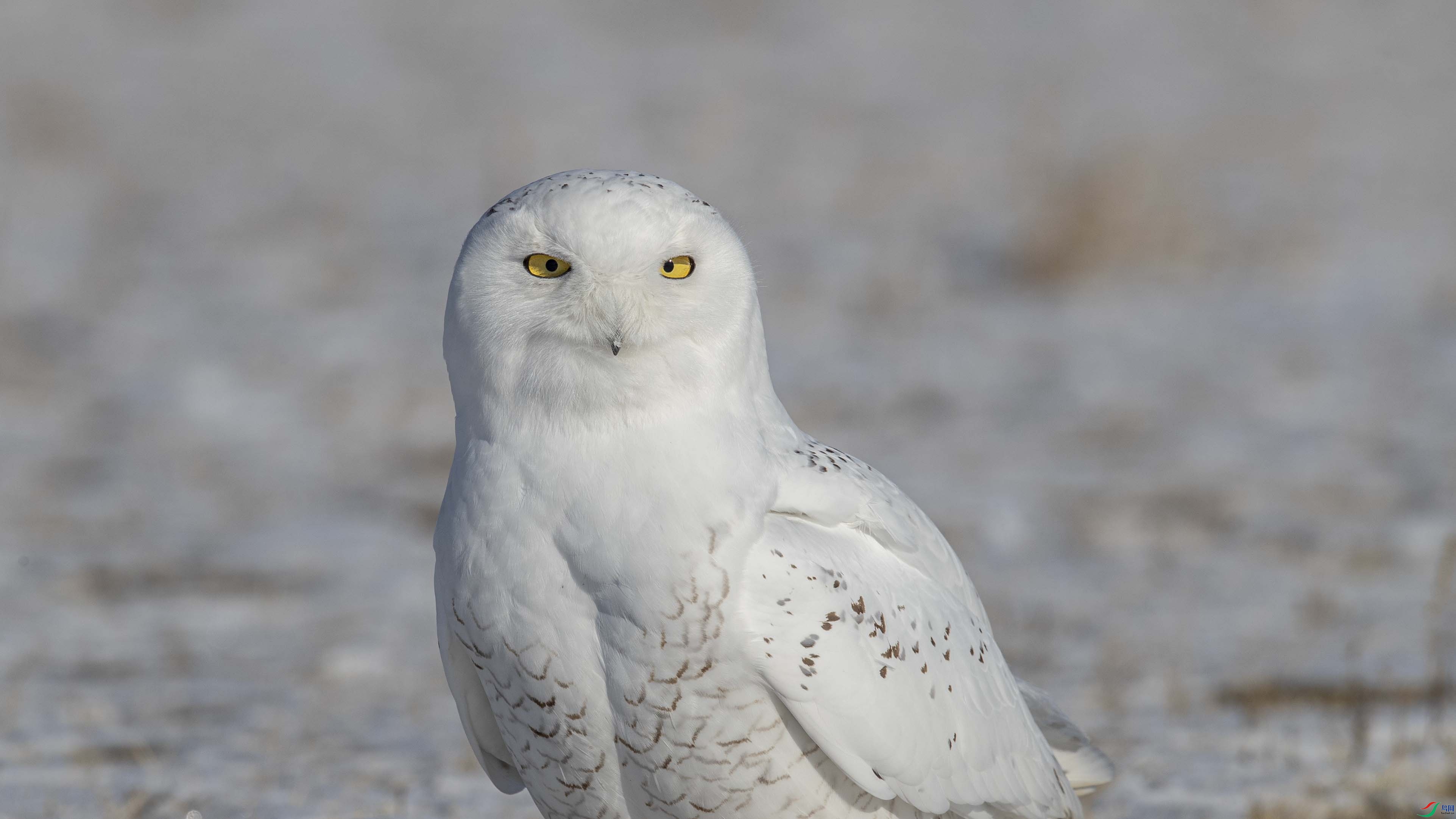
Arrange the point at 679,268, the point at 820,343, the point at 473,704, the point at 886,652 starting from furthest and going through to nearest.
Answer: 1. the point at 820,343
2. the point at 473,704
3. the point at 886,652
4. the point at 679,268

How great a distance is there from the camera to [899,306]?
10.3 metres

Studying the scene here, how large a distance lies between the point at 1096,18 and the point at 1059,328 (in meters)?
9.76

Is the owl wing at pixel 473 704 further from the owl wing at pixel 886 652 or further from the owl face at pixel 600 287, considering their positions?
the owl wing at pixel 886 652

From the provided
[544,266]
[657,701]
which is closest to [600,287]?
[544,266]

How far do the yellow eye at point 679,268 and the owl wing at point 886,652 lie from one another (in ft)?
1.55

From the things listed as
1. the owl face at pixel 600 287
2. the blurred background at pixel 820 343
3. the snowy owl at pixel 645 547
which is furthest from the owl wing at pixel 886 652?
the blurred background at pixel 820 343

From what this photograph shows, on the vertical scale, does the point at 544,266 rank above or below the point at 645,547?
above

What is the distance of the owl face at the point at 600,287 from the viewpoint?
9.07 ft

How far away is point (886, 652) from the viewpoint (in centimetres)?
301

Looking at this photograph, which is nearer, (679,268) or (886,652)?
(679,268)

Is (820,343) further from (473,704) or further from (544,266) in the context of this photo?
(544,266)

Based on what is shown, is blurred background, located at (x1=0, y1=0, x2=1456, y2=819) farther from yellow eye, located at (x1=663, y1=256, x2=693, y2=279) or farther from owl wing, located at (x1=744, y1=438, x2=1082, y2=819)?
owl wing, located at (x1=744, y1=438, x2=1082, y2=819)

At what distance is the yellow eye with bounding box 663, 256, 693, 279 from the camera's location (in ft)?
9.29

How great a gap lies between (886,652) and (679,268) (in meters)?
0.86
